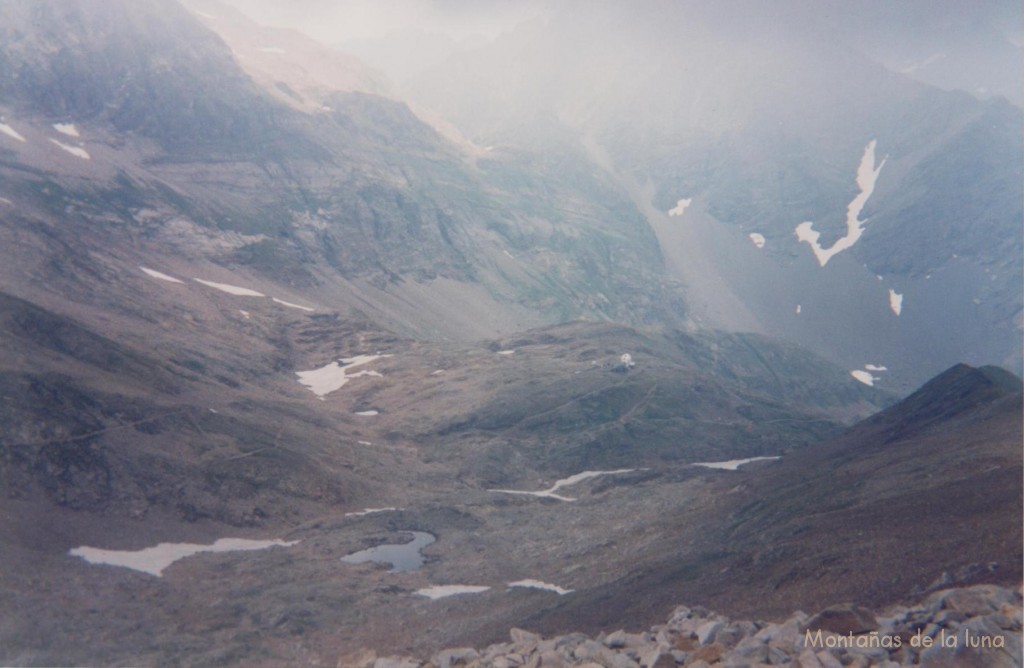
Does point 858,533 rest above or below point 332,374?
below

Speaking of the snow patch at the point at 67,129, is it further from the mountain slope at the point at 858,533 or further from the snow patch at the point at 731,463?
the mountain slope at the point at 858,533

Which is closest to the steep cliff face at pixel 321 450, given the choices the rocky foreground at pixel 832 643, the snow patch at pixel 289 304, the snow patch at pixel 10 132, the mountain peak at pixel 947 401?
the mountain peak at pixel 947 401

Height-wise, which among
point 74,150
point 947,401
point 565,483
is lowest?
point 565,483

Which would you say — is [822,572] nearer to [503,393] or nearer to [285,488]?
[285,488]

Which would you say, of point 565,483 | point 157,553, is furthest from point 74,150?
point 157,553

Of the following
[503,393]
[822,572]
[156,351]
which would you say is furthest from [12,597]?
[503,393]

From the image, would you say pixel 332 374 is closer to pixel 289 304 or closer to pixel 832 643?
pixel 289 304
